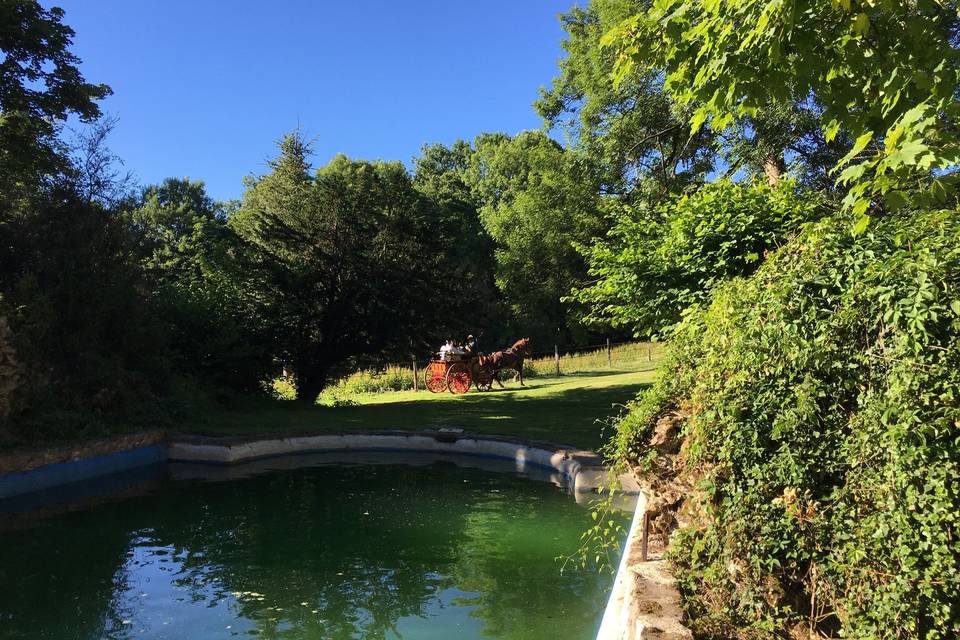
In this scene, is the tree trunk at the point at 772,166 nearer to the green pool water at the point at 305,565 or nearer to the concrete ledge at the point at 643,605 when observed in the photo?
the green pool water at the point at 305,565

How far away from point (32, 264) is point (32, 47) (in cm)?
492

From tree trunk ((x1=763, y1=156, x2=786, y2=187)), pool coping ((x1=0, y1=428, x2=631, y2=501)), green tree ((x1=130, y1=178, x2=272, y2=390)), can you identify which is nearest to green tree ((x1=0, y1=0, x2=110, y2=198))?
green tree ((x1=130, y1=178, x2=272, y2=390))

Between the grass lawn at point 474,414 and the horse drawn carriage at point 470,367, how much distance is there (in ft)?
1.63

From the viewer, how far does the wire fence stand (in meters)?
20.8

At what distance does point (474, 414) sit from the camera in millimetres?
14297

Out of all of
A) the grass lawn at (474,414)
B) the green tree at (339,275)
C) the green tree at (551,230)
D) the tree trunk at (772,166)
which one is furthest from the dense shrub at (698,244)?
the green tree at (339,275)

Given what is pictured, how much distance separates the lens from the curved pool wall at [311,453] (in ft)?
28.2

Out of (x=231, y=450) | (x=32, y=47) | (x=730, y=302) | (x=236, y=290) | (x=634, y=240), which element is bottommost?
(x=231, y=450)

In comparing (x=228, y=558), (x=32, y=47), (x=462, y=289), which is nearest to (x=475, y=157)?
(x=462, y=289)

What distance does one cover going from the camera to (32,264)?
11.6 meters

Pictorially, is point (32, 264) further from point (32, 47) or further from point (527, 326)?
point (527, 326)

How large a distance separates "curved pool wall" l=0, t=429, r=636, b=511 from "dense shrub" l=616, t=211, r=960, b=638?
494 centimetres

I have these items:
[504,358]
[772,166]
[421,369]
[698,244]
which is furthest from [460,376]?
[698,244]

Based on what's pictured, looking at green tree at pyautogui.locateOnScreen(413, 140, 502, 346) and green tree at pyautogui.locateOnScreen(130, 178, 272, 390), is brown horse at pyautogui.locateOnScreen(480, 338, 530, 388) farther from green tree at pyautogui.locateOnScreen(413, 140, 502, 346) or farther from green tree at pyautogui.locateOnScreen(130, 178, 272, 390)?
green tree at pyautogui.locateOnScreen(130, 178, 272, 390)
